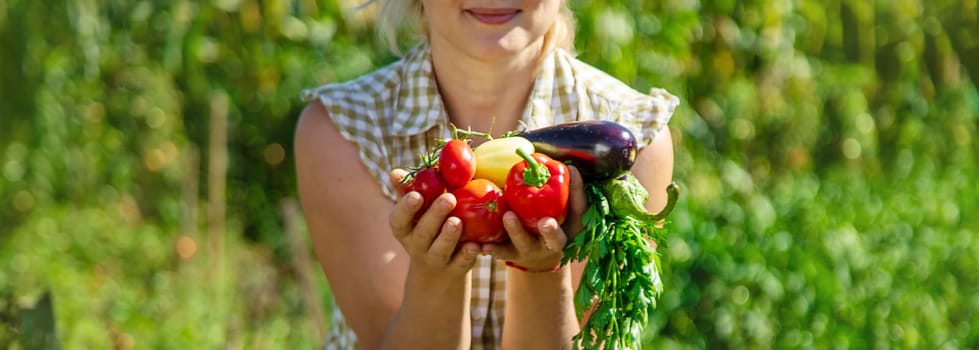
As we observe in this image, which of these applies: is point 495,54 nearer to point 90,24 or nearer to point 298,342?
point 298,342

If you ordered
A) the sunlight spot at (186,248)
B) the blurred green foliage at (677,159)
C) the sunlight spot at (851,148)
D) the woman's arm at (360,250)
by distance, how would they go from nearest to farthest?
the woman's arm at (360,250) < the blurred green foliage at (677,159) < the sunlight spot at (186,248) < the sunlight spot at (851,148)

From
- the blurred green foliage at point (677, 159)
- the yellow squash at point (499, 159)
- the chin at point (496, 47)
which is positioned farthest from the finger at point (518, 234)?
Answer: the blurred green foliage at point (677, 159)

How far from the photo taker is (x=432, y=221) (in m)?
1.92

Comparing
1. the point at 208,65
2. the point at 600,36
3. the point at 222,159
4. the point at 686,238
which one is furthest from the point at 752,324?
the point at 208,65

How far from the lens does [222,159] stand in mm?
5023

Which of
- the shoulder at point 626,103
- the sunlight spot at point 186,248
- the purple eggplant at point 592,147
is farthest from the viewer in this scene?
the sunlight spot at point 186,248

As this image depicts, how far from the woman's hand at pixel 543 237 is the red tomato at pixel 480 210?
2cm

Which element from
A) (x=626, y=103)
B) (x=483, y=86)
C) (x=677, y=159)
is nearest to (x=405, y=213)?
(x=483, y=86)

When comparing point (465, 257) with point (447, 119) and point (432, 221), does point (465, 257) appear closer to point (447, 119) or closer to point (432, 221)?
point (432, 221)

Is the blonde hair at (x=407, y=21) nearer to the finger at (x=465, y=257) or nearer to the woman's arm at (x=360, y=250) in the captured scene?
the woman's arm at (x=360, y=250)

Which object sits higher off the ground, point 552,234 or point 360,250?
point 552,234

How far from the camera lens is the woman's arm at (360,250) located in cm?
221

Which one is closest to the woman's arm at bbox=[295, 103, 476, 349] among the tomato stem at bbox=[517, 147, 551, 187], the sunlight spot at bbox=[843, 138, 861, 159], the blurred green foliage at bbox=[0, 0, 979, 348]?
the tomato stem at bbox=[517, 147, 551, 187]

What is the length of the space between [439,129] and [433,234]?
1.87ft
